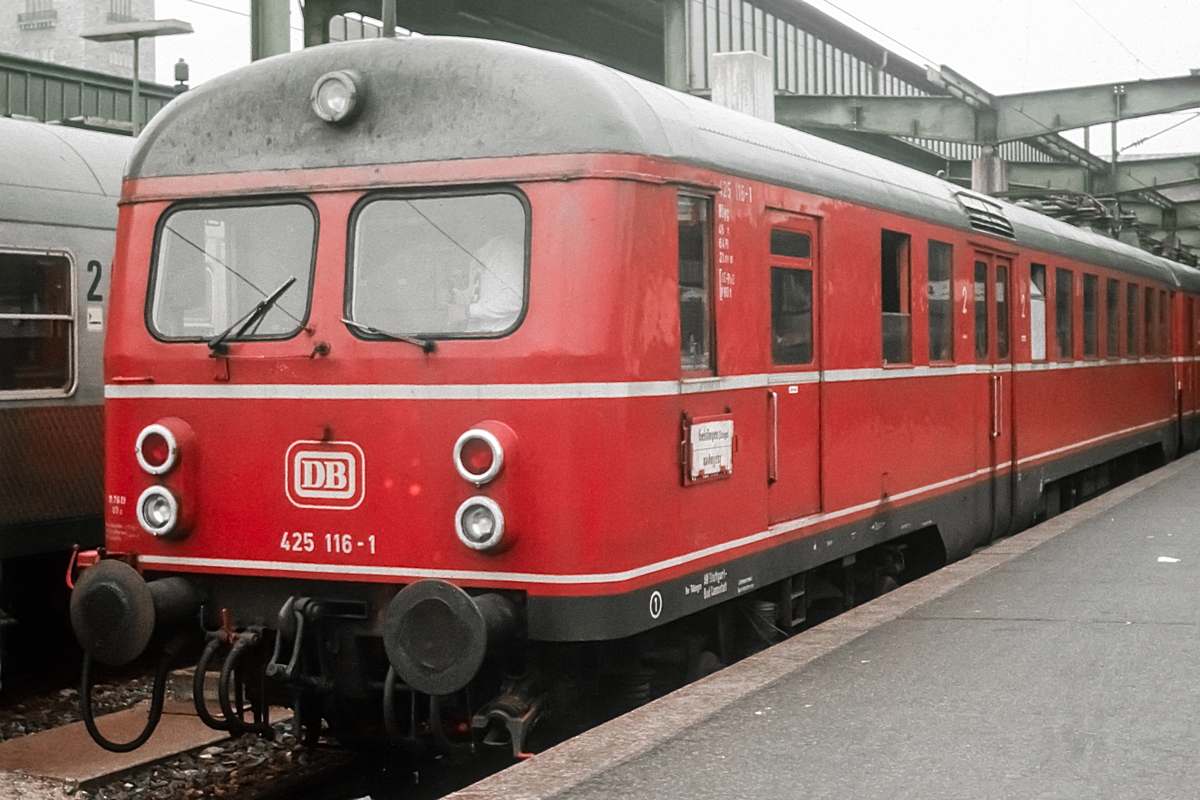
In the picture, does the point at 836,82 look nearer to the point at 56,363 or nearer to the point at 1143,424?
the point at 1143,424

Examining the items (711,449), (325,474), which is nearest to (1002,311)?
(711,449)

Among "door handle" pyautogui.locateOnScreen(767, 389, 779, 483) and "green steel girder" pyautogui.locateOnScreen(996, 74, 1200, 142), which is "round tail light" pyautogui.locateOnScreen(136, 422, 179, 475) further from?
"green steel girder" pyautogui.locateOnScreen(996, 74, 1200, 142)

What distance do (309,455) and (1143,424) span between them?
14072mm

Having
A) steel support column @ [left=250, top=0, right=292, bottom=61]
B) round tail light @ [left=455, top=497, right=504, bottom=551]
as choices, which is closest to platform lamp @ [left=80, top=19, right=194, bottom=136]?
steel support column @ [left=250, top=0, right=292, bottom=61]

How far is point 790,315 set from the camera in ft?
23.7

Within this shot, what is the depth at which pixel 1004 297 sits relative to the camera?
11.3 m

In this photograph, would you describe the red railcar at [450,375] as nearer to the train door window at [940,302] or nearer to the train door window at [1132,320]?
the train door window at [940,302]

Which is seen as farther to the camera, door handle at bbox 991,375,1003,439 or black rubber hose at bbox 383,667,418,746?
door handle at bbox 991,375,1003,439

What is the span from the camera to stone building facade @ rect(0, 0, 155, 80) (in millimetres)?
74312

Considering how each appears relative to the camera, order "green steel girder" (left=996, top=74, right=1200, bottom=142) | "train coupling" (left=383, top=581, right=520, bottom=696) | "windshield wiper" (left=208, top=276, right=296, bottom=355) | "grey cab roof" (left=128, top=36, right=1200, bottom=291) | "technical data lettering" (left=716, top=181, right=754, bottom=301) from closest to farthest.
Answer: "train coupling" (left=383, top=581, right=520, bottom=696) → "grey cab roof" (left=128, top=36, right=1200, bottom=291) → "windshield wiper" (left=208, top=276, right=296, bottom=355) → "technical data lettering" (left=716, top=181, right=754, bottom=301) → "green steel girder" (left=996, top=74, right=1200, bottom=142)

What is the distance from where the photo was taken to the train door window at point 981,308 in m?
10.5

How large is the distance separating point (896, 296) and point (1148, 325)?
10.5 meters

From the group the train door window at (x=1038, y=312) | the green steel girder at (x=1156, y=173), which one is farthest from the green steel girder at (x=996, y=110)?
the train door window at (x=1038, y=312)

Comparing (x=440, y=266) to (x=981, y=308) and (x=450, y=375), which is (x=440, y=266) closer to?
(x=450, y=375)
